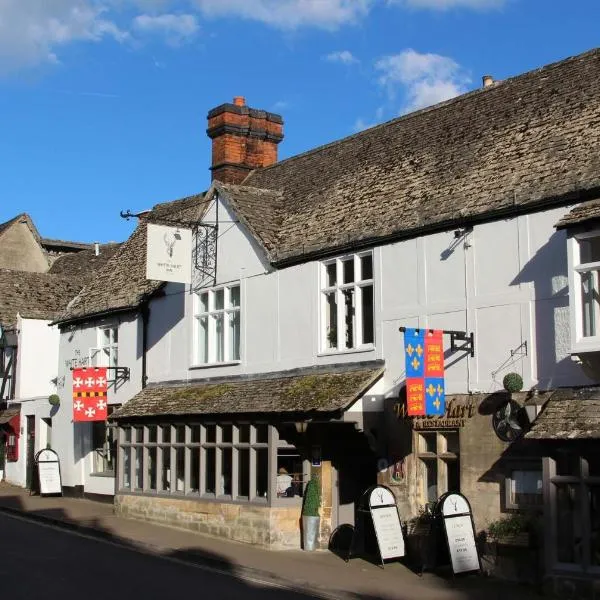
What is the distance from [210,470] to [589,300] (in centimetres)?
937

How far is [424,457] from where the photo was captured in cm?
1552

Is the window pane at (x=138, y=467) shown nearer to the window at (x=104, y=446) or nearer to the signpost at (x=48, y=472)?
the window at (x=104, y=446)

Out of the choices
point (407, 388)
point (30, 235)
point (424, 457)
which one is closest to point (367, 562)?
point (424, 457)

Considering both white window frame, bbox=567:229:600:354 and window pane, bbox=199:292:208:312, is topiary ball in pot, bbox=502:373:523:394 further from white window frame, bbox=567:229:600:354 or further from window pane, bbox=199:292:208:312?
window pane, bbox=199:292:208:312

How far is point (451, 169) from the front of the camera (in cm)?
1683

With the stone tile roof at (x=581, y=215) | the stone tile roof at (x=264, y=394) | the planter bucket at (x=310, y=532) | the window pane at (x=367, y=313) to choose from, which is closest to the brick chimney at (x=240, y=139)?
the stone tile roof at (x=264, y=394)

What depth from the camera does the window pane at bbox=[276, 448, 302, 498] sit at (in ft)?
57.2

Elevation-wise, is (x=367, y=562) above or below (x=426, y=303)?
Answer: below

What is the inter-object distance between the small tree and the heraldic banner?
8.47 m

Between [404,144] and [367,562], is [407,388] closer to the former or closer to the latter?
[367,562]

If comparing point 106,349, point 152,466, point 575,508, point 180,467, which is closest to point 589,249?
point 575,508

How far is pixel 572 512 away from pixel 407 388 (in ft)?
10.3

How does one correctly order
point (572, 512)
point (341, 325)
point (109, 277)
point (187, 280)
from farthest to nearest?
point (109, 277)
point (187, 280)
point (341, 325)
point (572, 512)

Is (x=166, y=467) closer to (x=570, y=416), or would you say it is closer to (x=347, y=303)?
(x=347, y=303)
